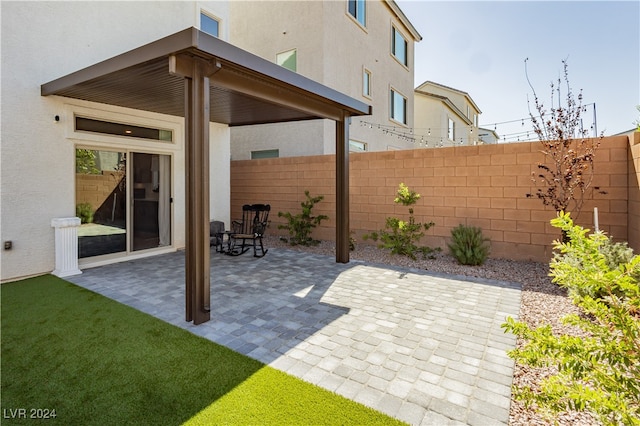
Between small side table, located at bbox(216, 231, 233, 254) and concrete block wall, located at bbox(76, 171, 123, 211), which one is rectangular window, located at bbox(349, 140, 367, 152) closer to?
small side table, located at bbox(216, 231, 233, 254)

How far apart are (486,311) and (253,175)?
7.52 m

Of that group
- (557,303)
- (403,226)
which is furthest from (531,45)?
(557,303)

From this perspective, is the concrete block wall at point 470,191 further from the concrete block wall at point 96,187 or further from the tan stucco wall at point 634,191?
the concrete block wall at point 96,187

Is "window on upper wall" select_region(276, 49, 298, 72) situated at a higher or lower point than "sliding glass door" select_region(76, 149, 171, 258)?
higher

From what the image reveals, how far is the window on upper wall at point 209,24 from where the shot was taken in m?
8.35

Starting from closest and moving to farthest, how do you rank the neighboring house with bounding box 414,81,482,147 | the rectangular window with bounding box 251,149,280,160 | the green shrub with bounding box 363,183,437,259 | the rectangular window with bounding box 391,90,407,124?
1. the green shrub with bounding box 363,183,437,259
2. the rectangular window with bounding box 251,149,280,160
3. the rectangular window with bounding box 391,90,407,124
4. the neighboring house with bounding box 414,81,482,147

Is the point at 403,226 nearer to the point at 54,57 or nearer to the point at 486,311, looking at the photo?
the point at 486,311

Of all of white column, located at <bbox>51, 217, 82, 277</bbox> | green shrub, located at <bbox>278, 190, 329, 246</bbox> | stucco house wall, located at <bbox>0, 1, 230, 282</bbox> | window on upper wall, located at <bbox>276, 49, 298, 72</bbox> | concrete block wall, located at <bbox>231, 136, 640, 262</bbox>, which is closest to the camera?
stucco house wall, located at <bbox>0, 1, 230, 282</bbox>

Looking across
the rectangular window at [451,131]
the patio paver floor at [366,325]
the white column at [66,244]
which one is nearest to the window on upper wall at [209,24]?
the white column at [66,244]

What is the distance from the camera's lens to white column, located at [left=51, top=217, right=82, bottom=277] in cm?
573

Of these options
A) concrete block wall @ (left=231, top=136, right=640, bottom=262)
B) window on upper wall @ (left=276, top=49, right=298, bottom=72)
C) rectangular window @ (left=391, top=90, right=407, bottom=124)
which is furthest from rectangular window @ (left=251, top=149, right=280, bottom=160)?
rectangular window @ (left=391, top=90, right=407, bottom=124)

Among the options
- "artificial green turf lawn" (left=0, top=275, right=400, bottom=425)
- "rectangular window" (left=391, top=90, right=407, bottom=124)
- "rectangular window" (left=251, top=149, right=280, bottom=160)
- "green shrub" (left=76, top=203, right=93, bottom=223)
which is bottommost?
"artificial green turf lawn" (left=0, top=275, right=400, bottom=425)

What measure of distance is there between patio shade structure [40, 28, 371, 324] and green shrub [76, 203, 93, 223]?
1.89m

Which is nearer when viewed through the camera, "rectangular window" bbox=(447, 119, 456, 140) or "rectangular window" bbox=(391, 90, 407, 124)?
"rectangular window" bbox=(391, 90, 407, 124)
